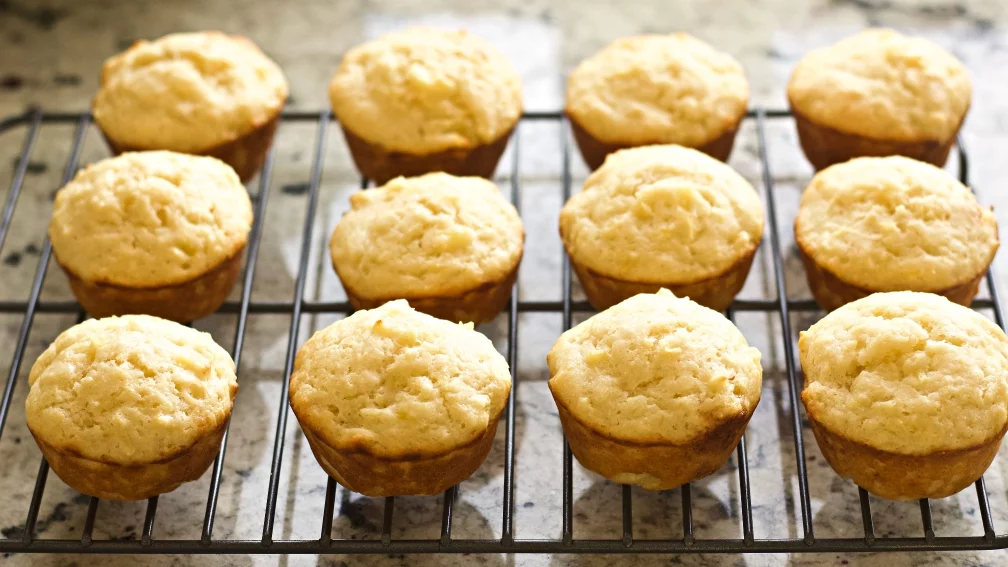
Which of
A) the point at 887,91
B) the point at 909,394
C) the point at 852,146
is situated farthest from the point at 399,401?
the point at 887,91

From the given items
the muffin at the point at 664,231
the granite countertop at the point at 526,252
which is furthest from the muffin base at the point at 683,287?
the granite countertop at the point at 526,252

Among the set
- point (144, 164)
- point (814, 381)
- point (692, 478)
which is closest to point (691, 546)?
point (692, 478)

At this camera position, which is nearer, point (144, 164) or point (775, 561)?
point (775, 561)

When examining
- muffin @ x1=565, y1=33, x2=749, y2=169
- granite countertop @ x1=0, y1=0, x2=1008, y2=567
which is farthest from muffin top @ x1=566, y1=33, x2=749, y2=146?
granite countertop @ x1=0, y1=0, x2=1008, y2=567

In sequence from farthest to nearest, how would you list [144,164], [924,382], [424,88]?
[424,88] → [144,164] → [924,382]

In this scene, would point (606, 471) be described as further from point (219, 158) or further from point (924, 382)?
point (219, 158)

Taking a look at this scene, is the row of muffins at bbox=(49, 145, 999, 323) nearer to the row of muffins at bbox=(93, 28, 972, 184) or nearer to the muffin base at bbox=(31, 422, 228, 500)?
the row of muffins at bbox=(93, 28, 972, 184)

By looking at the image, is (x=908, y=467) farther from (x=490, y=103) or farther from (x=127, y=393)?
(x=127, y=393)
